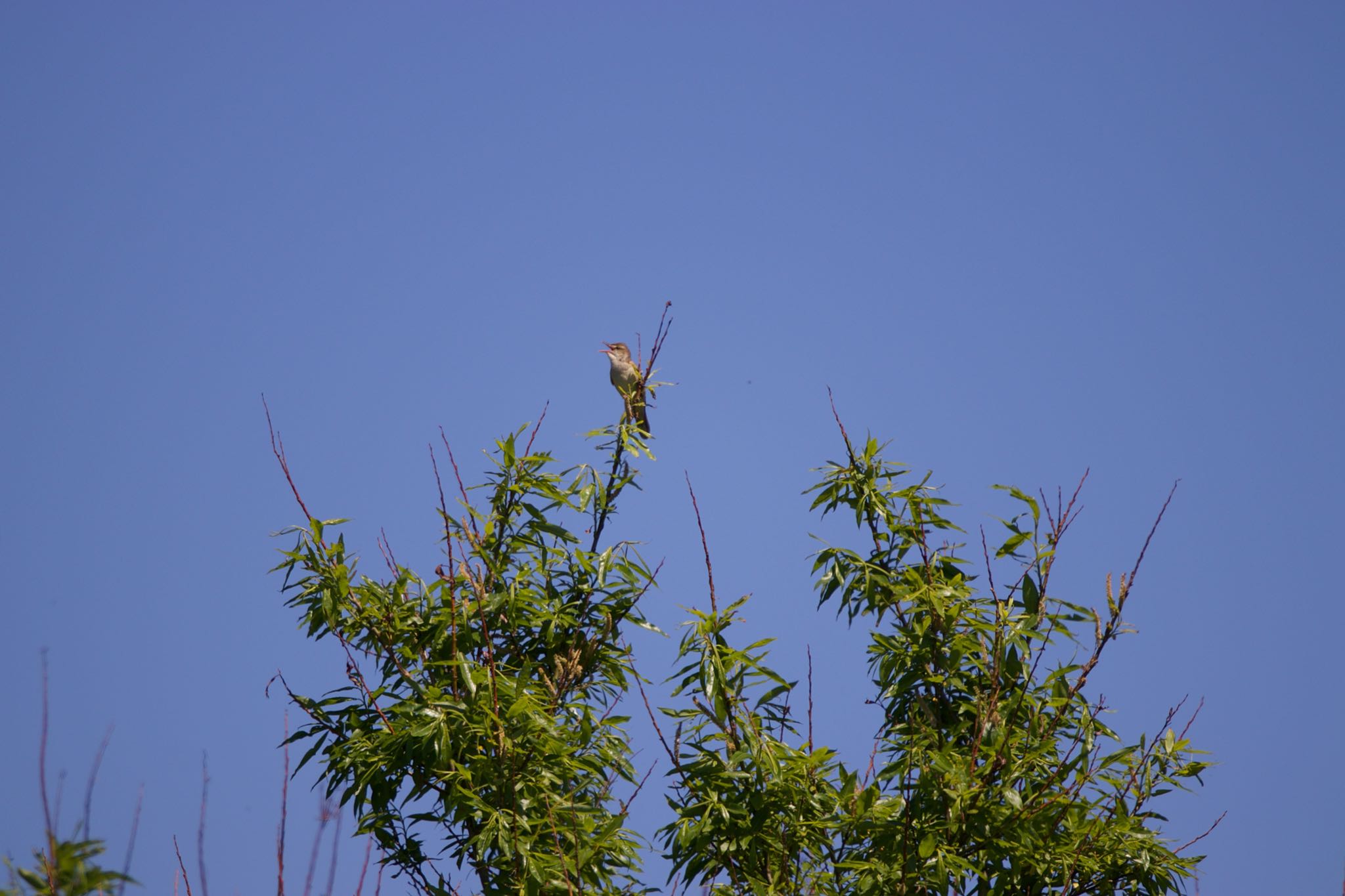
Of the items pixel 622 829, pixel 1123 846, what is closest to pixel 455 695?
pixel 622 829

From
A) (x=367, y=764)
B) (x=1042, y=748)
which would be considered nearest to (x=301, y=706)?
(x=367, y=764)

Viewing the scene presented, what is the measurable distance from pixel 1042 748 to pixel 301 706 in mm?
2893

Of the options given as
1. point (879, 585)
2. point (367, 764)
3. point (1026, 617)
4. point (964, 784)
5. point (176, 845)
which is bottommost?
point (176, 845)

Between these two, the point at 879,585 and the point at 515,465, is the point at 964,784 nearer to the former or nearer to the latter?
the point at 879,585

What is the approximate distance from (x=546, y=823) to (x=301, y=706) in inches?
44.3

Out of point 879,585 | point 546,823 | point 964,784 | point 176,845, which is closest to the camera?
point 176,845

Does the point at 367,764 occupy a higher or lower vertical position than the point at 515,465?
lower

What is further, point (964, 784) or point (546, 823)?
point (546, 823)

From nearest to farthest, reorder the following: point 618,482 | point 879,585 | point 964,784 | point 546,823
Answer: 1. point 964,784
2. point 546,823
3. point 879,585
4. point 618,482

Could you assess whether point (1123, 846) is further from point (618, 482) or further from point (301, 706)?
point (301, 706)

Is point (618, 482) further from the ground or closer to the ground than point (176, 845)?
further from the ground

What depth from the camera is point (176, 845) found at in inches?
135

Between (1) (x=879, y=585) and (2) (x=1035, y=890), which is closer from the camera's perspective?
(2) (x=1035, y=890)

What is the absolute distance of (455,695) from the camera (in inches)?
177
